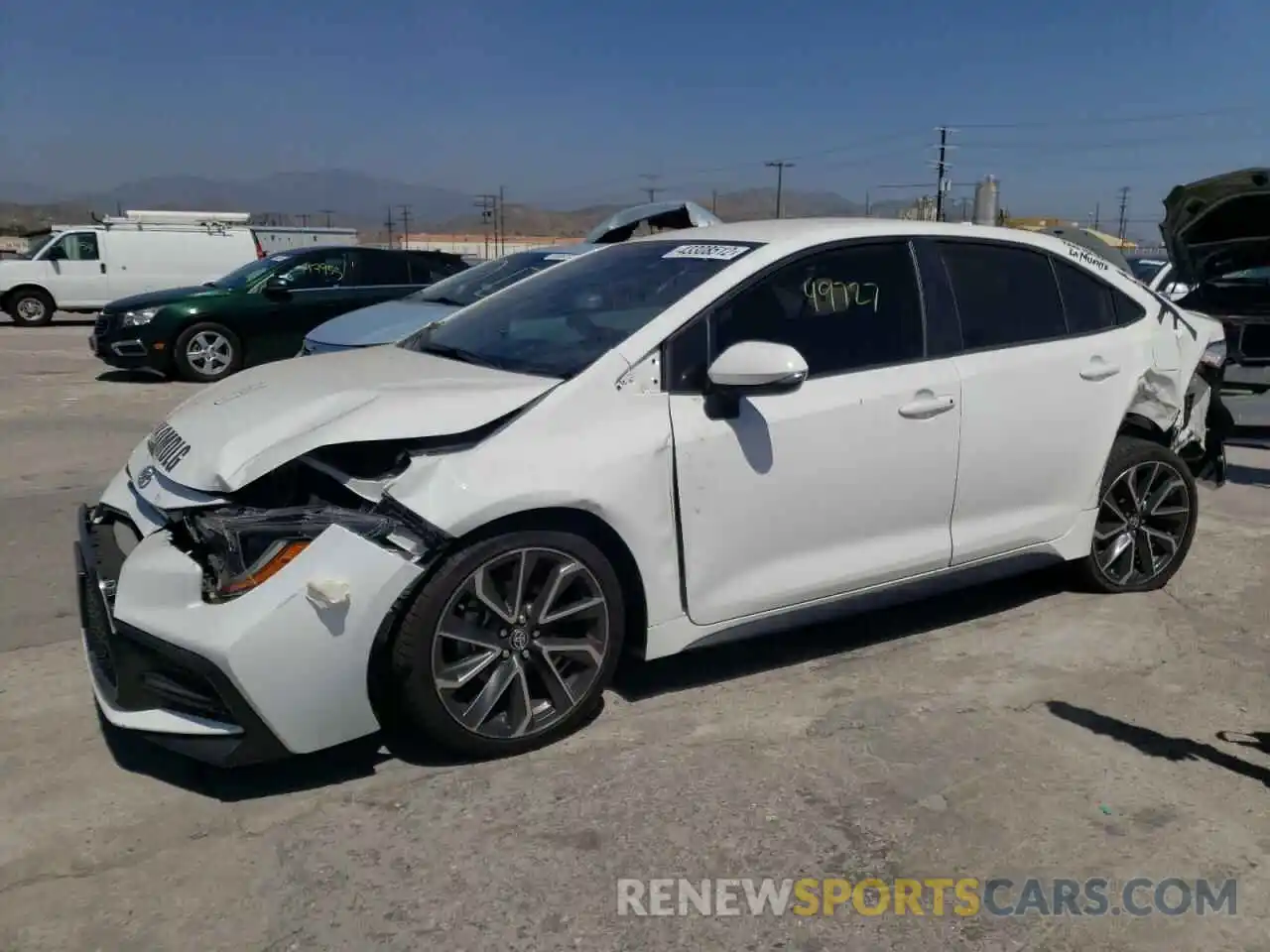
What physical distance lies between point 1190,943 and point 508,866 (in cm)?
163

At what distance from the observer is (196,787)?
3096 mm

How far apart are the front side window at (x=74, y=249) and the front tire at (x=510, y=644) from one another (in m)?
19.8

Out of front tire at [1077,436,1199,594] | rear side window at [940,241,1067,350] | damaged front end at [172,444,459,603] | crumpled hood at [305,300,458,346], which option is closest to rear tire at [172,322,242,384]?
crumpled hood at [305,300,458,346]

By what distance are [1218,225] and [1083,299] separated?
163 inches

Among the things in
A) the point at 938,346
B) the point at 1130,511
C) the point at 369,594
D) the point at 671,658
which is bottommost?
the point at 671,658

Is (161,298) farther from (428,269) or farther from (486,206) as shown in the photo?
(486,206)

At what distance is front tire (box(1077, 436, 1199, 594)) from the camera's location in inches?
181

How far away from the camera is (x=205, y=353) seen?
464 inches

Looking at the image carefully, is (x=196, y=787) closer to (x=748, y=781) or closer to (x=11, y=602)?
(x=748, y=781)

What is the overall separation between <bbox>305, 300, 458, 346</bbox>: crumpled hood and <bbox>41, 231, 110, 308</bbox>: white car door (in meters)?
13.8

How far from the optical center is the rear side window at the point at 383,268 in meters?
12.6

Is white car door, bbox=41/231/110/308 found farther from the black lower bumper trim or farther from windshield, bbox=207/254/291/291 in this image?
the black lower bumper trim

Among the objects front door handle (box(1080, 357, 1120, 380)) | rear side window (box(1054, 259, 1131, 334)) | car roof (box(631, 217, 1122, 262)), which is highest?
car roof (box(631, 217, 1122, 262))

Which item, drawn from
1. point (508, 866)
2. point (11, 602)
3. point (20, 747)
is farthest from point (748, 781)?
point (11, 602)
